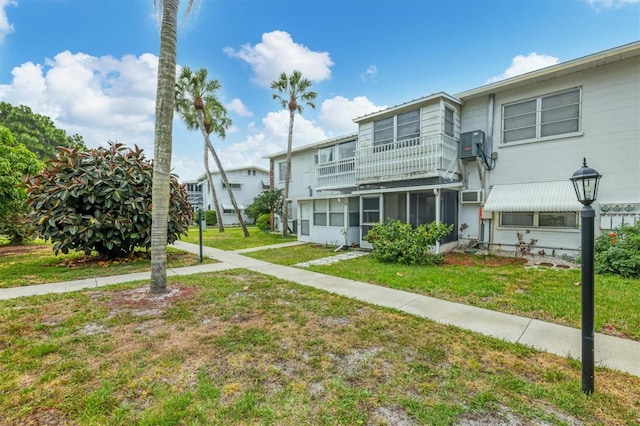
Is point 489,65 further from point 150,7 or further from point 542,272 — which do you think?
point 150,7

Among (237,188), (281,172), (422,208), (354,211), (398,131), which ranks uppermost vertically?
(398,131)

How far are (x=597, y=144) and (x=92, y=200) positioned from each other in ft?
50.9

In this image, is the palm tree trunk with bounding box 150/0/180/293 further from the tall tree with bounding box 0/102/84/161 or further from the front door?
the tall tree with bounding box 0/102/84/161

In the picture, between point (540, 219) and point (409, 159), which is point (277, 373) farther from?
point (540, 219)

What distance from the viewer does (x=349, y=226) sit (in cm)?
1346

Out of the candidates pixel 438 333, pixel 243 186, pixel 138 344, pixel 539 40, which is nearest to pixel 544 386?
pixel 438 333

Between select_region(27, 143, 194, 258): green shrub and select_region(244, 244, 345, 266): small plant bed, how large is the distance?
4.04 m

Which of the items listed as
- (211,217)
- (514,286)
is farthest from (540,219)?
(211,217)

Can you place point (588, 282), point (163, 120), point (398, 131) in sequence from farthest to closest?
point (398, 131), point (163, 120), point (588, 282)

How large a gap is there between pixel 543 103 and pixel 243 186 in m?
27.9

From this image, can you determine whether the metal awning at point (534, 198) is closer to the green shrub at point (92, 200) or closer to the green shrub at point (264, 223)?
the green shrub at point (92, 200)

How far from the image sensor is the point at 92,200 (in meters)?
8.34

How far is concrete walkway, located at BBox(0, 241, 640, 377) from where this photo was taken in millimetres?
3561

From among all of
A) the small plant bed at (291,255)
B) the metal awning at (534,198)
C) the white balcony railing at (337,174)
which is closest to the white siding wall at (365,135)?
the white balcony railing at (337,174)
